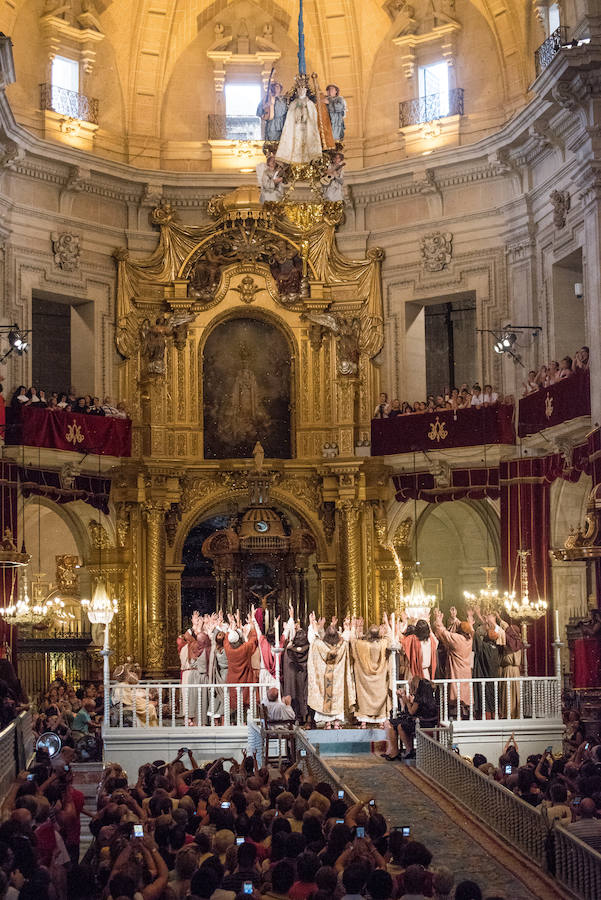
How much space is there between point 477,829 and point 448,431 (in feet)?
48.7

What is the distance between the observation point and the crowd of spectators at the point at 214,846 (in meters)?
9.88

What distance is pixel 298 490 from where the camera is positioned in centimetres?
3128

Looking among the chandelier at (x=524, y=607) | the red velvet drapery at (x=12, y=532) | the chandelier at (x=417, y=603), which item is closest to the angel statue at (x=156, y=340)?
the red velvet drapery at (x=12, y=532)

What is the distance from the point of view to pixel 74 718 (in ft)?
77.0

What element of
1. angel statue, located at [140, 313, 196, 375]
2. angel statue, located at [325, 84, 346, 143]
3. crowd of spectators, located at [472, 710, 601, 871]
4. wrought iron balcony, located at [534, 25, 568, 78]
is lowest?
crowd of spectators, located at [472, 710, 601, 871]

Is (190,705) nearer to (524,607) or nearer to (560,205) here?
(524,607)

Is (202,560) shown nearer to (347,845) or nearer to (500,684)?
(500,684)

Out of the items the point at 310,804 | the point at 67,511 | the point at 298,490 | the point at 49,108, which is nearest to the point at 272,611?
the point at 298,490

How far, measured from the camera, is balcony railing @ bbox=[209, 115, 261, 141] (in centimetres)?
3234

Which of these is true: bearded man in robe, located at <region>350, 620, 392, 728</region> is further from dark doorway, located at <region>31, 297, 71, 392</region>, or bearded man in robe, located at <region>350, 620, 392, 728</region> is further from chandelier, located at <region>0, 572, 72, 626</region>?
dark doorway, located at <region>31, 297, 71, 392</region>

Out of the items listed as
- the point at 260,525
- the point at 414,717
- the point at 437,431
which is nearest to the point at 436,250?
the point at 437,431

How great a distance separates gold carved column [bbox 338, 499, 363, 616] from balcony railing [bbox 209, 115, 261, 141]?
8822mm

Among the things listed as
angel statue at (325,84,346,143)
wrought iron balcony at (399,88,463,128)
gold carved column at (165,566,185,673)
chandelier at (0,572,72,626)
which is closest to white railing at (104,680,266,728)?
chandelier at (0,572,72,626)

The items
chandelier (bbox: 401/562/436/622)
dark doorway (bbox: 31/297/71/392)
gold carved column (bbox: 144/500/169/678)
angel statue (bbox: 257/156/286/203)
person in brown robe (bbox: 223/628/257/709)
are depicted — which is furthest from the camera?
dark doorway (bbox: 31/297/71/392)
